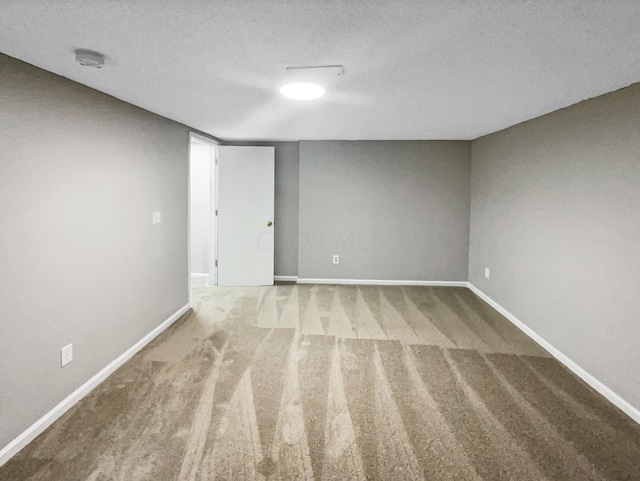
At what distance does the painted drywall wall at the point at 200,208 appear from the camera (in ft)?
19.3

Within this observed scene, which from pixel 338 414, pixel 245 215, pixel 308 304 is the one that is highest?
pixel 245 215

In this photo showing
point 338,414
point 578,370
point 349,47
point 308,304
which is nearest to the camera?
point 349,47

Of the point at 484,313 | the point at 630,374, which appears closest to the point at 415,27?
the point at 630,374

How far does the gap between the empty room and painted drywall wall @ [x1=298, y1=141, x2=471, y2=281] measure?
2.76ft

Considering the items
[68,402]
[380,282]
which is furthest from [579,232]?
[68,402]

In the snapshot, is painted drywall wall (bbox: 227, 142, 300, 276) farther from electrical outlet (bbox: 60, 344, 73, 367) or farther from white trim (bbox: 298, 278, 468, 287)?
electrical outlet (bbox: 60, 344, 73, 367)

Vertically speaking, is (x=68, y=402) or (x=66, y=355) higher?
(x=66, y=355)

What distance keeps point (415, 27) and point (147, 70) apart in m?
1.48

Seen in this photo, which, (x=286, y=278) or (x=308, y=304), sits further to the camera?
(x=286, y=278)

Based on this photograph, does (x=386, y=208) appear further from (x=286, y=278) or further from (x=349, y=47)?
(x=349, y=47)

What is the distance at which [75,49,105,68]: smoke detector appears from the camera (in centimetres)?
188

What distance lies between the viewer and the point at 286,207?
18.3 ft

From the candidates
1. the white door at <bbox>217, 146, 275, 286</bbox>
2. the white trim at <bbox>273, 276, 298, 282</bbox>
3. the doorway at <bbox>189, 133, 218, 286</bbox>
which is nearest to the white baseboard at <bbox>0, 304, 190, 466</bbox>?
the white door at <bbox>217, 146, 275, 286</bbox>

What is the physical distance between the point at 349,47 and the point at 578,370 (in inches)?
112
